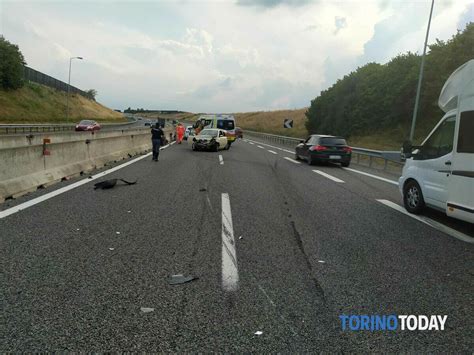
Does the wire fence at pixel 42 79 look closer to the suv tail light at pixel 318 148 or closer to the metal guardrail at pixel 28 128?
the metal guardrail at pixel 28 128

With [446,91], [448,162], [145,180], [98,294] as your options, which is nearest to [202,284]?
[98,294]

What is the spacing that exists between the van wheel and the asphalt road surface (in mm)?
336

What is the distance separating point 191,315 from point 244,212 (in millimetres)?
Result: 3973

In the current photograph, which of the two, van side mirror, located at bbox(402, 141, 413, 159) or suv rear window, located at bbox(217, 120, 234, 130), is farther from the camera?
suv rear window, located at bbox(217, 120, 234, 130)

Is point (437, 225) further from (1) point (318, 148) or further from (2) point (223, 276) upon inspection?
(1) point (318, 148)

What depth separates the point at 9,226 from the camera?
5.48 metres

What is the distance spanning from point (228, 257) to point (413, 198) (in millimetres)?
4818

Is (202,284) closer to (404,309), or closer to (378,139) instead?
(404,309)

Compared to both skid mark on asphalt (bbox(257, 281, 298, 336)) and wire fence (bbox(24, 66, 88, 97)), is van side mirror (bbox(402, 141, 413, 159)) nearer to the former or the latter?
Result: skid mark on asphalt (bbox(257, 281, 298, 336))

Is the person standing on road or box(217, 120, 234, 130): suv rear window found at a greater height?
box(217, 120, 234, 130): suv rear window

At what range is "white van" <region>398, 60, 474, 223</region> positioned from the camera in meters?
5.62

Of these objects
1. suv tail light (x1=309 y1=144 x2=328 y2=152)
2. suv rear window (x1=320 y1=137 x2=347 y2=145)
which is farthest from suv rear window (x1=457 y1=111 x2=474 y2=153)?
suv rear window (x1=320 y1=137 x2=347 y2=145)

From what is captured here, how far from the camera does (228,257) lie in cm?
455

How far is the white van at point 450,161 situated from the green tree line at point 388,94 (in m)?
38.4
